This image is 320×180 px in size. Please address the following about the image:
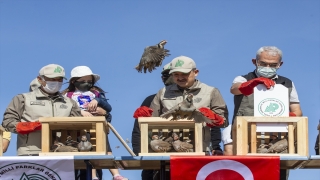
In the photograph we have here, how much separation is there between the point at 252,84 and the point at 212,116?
75 centimetres

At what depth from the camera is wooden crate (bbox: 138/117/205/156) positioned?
1212 cm

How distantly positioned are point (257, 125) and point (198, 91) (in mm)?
1213

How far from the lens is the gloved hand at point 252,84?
12.2 meters

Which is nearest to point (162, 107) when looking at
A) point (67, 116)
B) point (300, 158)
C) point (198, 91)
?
point (198, 91)

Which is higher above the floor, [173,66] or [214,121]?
[173,66]

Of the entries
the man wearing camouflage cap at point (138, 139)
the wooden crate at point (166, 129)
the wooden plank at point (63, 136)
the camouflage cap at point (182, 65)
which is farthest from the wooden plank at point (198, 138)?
the wooden plank at point (63, 136)

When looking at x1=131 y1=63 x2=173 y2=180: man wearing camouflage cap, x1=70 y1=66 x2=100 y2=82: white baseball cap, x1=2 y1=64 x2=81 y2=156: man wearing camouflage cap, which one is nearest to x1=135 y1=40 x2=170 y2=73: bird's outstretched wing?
x1=131 y1=63 x2=173 y2=180: man wearing camouflage cap

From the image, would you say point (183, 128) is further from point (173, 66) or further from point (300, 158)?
point (300, 158)

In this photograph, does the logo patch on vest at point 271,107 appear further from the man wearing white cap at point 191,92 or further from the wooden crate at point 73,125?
the wooden crate at point 73,125

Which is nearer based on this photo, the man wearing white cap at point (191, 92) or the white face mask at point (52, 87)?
the man wearing white cap at point (191, 92)

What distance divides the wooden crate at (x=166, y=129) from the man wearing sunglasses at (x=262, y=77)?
94 centimetres

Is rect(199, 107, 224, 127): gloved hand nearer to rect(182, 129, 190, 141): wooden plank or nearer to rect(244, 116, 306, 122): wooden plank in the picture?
rect(182, 129, 190, 141): wooden plank

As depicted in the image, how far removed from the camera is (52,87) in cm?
1295

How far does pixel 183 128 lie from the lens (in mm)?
12453
